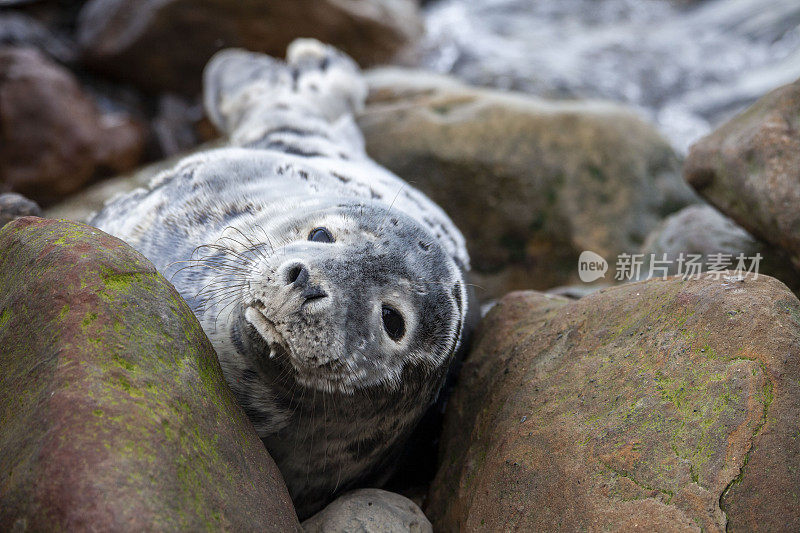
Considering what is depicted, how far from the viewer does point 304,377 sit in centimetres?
237

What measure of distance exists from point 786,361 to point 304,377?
1.54 metres

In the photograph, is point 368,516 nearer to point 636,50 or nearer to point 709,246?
point 709,246

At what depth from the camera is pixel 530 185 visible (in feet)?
18.0

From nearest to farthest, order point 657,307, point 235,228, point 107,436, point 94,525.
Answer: point 94,525, point 107,436, point 657,307, point 235,228

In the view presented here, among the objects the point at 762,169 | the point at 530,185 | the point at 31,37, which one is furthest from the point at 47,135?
the point at 762,169

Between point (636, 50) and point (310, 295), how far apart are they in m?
8.94

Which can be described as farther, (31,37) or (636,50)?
(636,50)

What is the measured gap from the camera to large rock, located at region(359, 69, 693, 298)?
5.46m

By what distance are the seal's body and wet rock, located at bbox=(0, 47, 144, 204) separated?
12.0 feet

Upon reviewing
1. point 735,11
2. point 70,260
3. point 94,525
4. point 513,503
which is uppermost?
point 735,11

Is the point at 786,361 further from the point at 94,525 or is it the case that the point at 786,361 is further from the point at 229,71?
the point at 229,71

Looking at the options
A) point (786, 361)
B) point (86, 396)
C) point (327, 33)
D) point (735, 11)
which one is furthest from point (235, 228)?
point (735, 11)

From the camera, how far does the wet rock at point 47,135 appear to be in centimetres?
678

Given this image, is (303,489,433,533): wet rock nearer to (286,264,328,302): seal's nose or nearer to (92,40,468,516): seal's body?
(92,40,468,516): seal's body
